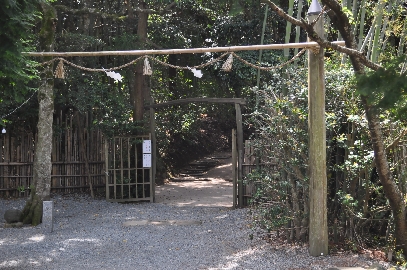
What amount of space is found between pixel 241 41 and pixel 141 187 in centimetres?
556

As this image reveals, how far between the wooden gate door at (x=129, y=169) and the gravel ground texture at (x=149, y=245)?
1323mm

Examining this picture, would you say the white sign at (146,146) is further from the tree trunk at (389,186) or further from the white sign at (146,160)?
the tree trunk at (389,186)

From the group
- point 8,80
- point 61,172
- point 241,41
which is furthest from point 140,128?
point 8,80

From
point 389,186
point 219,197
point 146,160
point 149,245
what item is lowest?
point 149,245

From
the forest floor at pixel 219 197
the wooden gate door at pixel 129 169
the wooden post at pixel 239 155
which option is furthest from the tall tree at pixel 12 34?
the wooden gate door at pixel 129 169

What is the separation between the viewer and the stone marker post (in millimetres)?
9086

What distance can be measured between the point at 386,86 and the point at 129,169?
32.2ft

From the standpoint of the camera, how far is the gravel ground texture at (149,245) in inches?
267

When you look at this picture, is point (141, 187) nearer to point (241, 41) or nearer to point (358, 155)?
point (241, 41)

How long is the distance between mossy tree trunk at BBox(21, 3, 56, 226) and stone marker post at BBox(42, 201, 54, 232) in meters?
0.65

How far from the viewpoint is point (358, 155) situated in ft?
21.9

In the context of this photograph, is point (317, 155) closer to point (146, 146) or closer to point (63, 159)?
point (146, 146)

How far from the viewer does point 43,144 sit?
31.9ft

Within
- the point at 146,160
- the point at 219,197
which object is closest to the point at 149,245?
the point at 146,160
